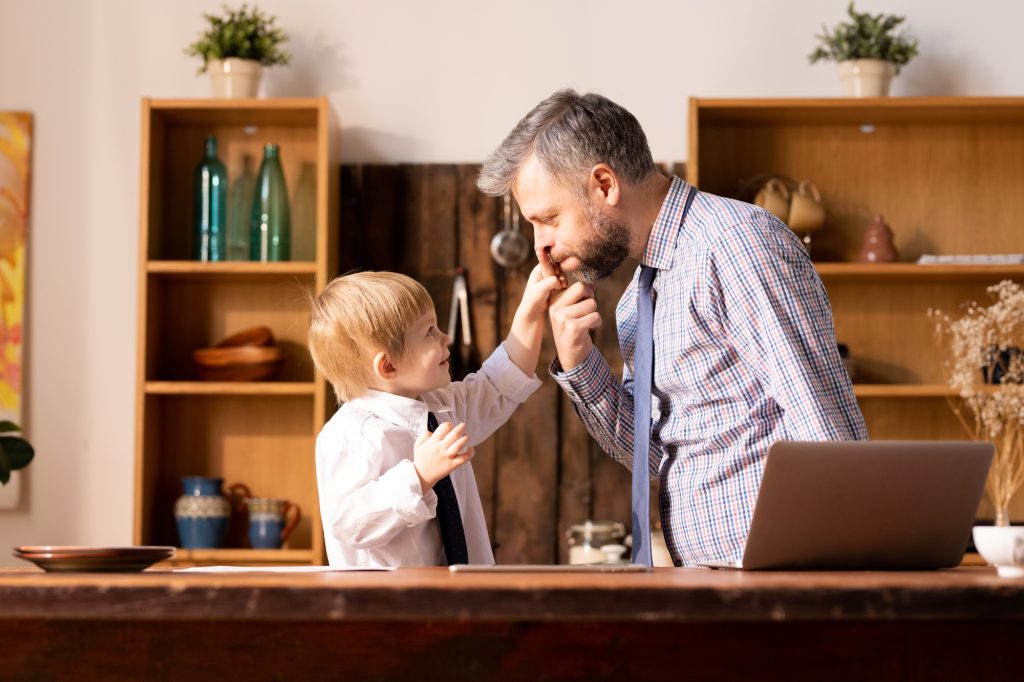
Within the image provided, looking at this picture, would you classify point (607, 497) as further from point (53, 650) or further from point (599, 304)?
point (53, 650)

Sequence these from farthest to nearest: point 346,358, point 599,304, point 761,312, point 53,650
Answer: point 599,304 < point 346,358 < point 761,312 < point 53,650

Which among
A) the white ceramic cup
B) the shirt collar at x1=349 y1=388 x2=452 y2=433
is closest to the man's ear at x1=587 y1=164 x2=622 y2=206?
the shirt collar at x1=349 y1=388 x2=452 y2=433

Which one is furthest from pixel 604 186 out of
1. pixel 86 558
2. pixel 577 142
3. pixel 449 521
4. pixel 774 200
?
pixel 774 200

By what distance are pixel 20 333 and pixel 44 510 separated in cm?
59

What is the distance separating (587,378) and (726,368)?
28 centimetres

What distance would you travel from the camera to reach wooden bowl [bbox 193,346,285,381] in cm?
374

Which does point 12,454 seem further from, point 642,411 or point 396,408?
point 642,411

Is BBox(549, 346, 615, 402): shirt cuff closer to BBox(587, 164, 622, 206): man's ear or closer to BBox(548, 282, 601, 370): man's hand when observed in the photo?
BBox(548, 282, 601, 370): man's hand

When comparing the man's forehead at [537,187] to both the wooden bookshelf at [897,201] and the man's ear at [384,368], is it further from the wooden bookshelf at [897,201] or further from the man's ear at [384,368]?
the wooden bookshelf at [897,201]

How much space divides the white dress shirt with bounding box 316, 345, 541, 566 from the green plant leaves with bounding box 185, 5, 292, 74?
196 cm

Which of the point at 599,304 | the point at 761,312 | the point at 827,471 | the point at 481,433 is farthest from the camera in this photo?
the point at 599,304

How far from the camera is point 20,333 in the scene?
13.1ft

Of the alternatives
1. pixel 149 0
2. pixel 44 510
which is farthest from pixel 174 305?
pixel 149 0

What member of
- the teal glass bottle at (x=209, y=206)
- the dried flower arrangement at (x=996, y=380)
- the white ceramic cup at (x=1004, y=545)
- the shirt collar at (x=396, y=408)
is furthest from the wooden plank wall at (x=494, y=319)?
the white ceramic cup at (x=1004, y=545)
